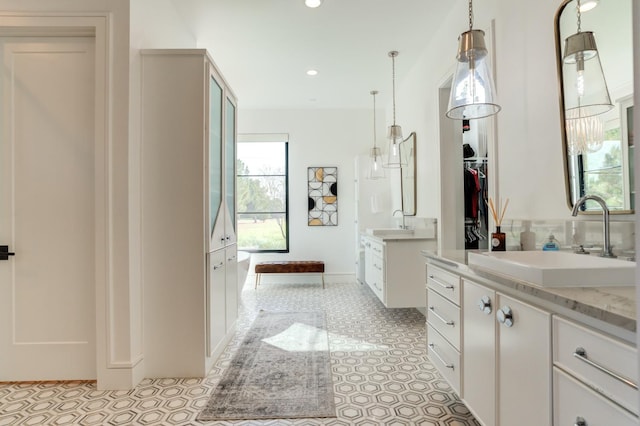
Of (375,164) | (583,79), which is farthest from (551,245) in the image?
(375,164)

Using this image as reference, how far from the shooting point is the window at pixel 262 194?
593 cm

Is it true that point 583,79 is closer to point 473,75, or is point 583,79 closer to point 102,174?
point 473,75

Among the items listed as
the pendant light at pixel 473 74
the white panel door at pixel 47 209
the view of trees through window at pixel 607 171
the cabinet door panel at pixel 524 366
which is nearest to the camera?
the cabinet door panel at pixel 524 366

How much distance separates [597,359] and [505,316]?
0.41 m

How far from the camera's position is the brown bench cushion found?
5.30 m

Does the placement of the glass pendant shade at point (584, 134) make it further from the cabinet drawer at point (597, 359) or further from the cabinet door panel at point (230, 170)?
the cabinet door panel at point (230, 170)

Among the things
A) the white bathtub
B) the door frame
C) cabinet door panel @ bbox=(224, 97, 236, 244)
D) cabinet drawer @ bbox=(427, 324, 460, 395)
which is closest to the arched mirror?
cabinet drawer @ bbox=(427, 324, 460, 395)

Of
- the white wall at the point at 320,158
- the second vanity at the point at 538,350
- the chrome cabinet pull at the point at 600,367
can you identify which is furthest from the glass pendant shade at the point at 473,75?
the white wall at the point at 320,158

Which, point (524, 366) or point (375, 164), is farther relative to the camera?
point (375, 164)

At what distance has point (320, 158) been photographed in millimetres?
5895

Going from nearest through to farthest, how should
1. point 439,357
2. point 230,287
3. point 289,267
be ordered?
point 439,357
point 230,287
point 289,267

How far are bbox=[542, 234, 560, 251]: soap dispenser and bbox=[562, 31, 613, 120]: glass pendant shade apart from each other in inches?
23.6

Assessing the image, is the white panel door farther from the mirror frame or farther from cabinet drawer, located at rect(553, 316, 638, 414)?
the mirror frame

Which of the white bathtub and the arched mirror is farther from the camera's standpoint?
the white bathtub
